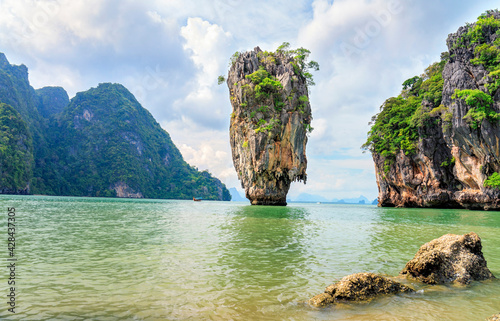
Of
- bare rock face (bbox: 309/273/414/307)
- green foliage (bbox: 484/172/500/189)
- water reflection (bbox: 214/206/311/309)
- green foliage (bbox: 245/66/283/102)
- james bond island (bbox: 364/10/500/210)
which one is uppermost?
green foliage (bbox: 245/66/283/102)

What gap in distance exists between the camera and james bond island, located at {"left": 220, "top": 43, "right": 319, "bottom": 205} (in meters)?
42.8

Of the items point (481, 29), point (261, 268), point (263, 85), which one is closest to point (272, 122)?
point (263, 85)

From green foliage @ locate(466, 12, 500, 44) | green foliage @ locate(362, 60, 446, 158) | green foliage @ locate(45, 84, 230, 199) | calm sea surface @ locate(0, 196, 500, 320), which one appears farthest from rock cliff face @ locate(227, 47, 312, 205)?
green foliage @ locate(45, 84, 230, 199)

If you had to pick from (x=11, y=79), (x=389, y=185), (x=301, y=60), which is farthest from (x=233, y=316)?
(x=11, y=79)

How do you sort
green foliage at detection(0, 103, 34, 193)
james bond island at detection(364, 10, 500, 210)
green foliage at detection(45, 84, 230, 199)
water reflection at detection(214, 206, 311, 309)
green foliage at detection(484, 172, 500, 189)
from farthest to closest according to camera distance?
green foliage at detection(45, 84, 230, 199) → green foliage at detection(0, 103, 34, 193) → james bond island at detection(364, 10, 500, 210) → green foliage at detection(484, 172, 500, 189) → water reflection at detection(214, 206, 311, 309)

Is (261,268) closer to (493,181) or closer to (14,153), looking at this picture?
(493,181)

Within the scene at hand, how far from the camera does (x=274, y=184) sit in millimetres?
44625

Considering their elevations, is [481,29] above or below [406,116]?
above

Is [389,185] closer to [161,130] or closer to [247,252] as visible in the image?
[247,252]

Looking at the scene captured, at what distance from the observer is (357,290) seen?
520cm

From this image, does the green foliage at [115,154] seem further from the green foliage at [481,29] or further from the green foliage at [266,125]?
the green foliage at [481,29]

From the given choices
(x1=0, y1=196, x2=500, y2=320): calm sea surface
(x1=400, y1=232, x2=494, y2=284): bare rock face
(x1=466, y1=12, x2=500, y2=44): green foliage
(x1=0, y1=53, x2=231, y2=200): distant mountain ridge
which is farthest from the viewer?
(x1=0, y1=53, x2=231, y2=200): distant mountain ridge

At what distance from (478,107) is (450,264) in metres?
35.6

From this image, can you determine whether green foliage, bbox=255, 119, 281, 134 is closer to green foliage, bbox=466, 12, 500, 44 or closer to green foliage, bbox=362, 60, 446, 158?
green foliage, bbox=362, 60, 446, 158
